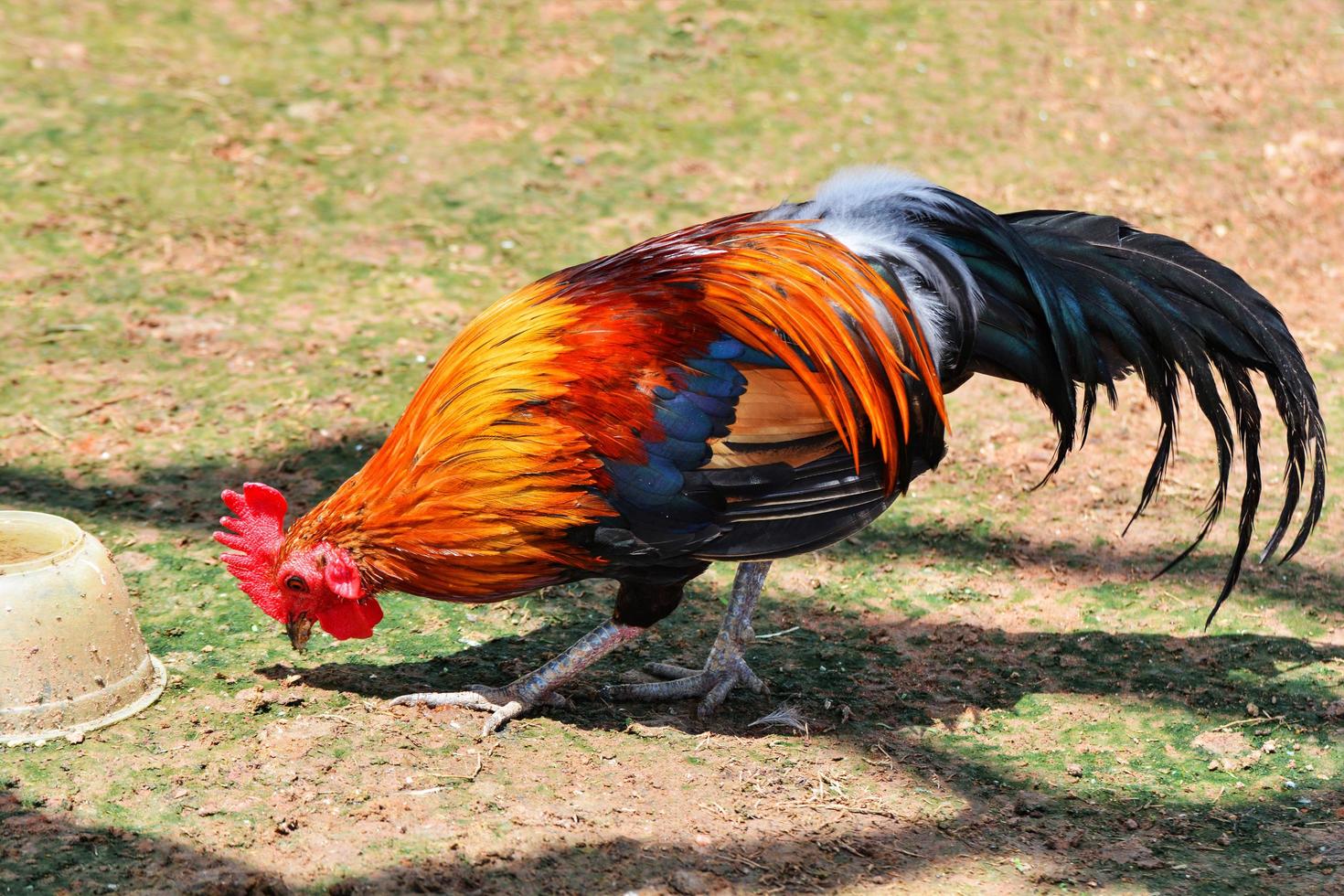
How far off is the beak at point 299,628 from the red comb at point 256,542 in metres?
0.03

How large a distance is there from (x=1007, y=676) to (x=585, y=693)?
1.66 meters

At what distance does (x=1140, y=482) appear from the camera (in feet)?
22.0

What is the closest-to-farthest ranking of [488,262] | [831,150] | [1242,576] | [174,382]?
[1242,576] < [174,382] < [488,262] < [831,150]

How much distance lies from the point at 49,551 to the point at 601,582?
7.34 feet

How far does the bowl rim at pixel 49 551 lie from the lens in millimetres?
4203

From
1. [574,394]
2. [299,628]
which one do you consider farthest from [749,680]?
[299,628]

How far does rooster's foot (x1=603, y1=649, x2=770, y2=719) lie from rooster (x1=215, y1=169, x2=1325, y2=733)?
1 centimetres

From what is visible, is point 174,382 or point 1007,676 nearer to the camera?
point 1007,676

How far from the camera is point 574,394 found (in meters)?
4.23

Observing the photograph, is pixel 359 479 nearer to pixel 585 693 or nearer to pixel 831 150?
pixel 585 693

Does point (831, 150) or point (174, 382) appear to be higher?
point (831, 150)

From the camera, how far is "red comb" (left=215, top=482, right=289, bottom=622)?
4391 mm

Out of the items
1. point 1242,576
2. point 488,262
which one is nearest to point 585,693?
point 1242,576

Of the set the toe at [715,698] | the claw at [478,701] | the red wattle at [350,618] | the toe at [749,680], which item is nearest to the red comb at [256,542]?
the red wattle at [350,618]
